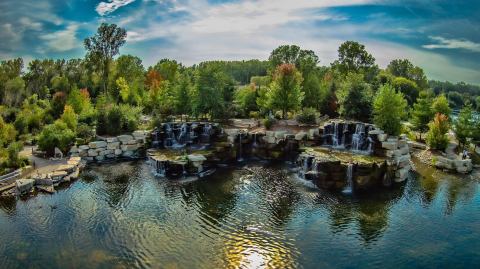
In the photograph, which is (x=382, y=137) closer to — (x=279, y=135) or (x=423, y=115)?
(x=279, y=135)

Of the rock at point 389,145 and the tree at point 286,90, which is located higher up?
the tree at point 286,90

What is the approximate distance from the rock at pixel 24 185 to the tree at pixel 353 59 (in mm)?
56785

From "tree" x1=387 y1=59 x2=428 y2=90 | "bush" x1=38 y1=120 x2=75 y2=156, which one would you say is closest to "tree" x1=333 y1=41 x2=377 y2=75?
"tree" x1=387 y1=59 x2=428 y2=90

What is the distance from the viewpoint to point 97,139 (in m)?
39.6

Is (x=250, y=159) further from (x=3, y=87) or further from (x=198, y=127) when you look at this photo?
(x=3, y=87)

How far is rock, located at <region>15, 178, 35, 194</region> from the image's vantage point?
90.5 feet

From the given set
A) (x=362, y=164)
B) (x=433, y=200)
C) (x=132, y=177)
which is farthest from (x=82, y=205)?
(x=433, y=200)

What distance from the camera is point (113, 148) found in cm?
3912

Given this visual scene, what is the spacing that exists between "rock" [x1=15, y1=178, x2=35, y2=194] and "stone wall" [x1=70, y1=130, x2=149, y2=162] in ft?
29.1

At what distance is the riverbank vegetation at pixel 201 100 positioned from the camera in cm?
3953

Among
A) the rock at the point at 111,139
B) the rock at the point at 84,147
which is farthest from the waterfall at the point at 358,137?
the rock at the point at 84,147

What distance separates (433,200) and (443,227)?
509 centimetres

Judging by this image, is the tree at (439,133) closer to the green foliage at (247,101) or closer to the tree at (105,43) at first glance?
the green foliage at (247,101)

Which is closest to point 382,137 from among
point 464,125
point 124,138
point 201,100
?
point 464,125
